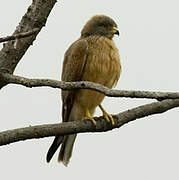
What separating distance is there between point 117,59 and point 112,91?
242 centimetres

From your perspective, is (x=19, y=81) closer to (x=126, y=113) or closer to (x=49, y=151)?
(x=126, y=113)

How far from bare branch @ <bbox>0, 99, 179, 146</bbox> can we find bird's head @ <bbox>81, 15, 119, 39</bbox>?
5.32 ft

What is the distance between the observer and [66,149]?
231 inches

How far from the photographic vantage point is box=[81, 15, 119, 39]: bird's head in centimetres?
592

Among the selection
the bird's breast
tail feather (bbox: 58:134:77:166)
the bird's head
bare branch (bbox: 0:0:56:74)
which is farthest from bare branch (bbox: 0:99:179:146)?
the bird's head

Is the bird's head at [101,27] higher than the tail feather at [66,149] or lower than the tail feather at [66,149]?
higher

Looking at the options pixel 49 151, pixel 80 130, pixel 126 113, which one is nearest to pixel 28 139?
pixel 80 130

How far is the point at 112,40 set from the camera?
5855 millimetres

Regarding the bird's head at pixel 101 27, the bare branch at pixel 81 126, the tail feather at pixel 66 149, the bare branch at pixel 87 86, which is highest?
the bird's head at pixel 101 27

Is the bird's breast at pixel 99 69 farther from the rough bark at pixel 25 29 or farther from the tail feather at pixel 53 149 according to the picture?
the rough bark at pixel 25 29

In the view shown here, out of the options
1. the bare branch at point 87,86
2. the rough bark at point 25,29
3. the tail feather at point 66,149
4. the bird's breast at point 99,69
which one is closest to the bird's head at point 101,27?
the bird's breast at point 99,69

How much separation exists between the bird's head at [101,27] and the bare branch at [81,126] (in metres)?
1.62

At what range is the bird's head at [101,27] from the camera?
19.4ft

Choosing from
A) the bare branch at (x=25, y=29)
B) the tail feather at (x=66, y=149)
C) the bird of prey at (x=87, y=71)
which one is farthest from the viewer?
the tail feather at (x=66, y=149)
